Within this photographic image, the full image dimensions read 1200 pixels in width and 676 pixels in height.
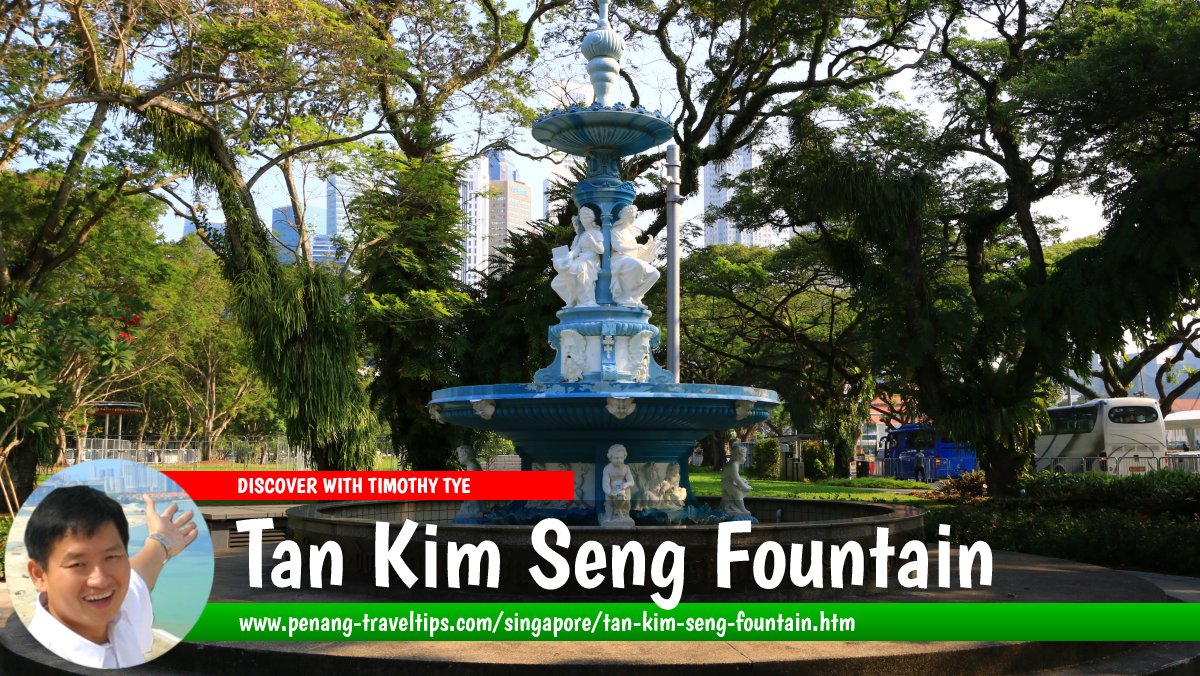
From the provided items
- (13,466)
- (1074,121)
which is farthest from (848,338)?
(13,466)

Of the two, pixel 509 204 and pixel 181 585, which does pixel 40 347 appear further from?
pixel 509 204

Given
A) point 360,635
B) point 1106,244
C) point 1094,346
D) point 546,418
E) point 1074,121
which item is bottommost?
point 360,635

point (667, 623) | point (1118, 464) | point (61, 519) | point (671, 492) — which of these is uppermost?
point (61, 519)

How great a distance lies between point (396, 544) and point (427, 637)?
1520 millimetres

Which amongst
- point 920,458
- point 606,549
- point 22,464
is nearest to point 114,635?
point 606,549

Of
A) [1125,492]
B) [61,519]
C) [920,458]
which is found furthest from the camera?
[920,458]

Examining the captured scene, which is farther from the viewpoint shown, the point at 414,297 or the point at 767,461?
the point at 767,461

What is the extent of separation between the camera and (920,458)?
133 ft

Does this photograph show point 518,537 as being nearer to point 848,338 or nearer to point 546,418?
point 546,418

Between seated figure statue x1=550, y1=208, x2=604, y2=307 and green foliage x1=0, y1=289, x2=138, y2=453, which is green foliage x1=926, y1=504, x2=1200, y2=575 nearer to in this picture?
seated figure statue x1=550, y1=208, x2=604, y2=307

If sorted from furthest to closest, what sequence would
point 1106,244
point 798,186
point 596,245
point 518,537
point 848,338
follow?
1. point 848,338
2. point 798,186
3. point 1106,244
4. point 596,245
5. point 518,537

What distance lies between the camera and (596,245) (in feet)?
34.5

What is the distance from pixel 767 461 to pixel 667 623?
39045 millimetres

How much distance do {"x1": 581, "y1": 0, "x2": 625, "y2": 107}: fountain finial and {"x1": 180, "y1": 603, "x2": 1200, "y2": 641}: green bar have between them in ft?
20.8
